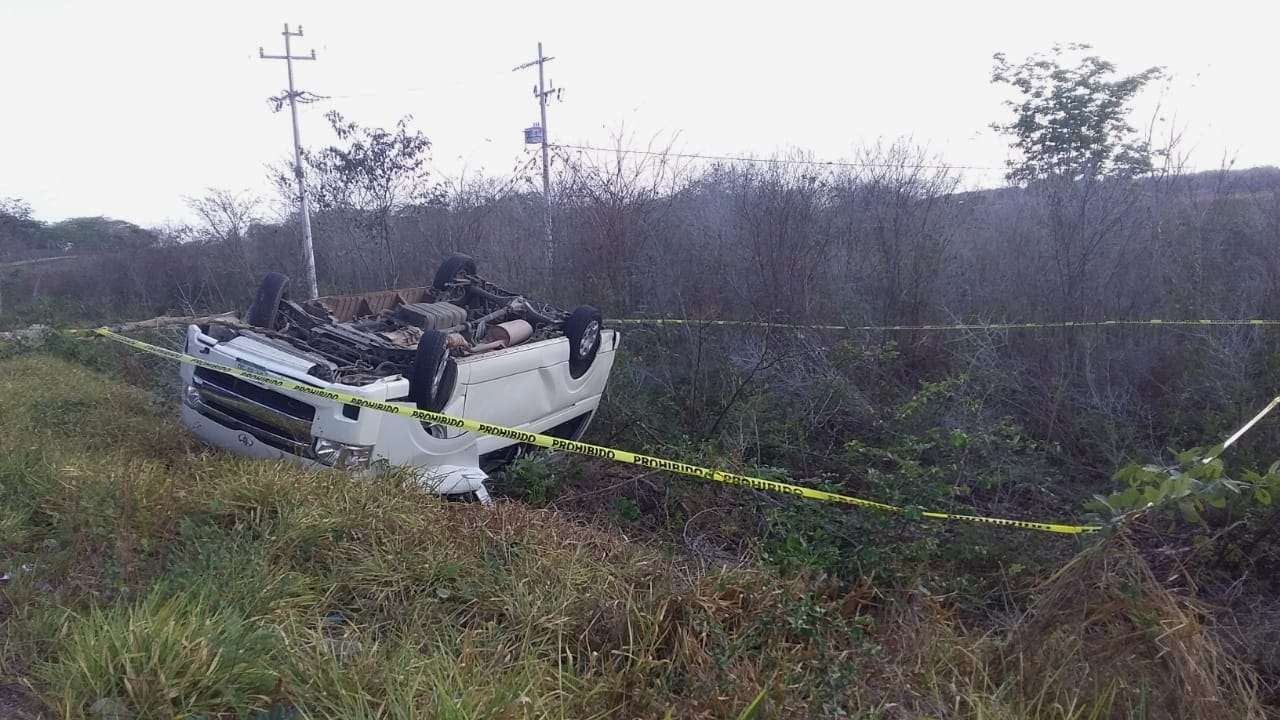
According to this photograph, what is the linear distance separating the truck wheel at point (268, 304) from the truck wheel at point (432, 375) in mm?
1344

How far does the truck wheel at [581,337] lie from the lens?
5.77 m

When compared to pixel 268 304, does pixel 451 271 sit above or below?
above

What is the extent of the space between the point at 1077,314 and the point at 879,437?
250cm

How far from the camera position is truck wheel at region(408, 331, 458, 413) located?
4.46 meters

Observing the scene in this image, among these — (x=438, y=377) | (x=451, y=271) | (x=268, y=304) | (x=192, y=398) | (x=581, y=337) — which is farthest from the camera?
(x=451, y=271)

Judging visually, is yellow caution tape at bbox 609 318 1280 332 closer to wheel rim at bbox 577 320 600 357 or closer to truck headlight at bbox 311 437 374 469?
wheel rim at bbox 577 320 600 357

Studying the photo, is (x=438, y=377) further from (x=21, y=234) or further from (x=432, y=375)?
(x=21, y=234)

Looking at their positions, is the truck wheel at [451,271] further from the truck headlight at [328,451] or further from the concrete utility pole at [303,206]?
the concrete utility pole at [303,206]

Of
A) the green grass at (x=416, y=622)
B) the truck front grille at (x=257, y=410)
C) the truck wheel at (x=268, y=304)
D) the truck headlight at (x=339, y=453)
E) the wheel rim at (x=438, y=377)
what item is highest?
the truck wheel at (x=268, y=304)

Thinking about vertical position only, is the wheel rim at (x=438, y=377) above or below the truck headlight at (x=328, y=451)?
above

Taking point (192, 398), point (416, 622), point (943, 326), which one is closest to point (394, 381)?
point (192, 398)

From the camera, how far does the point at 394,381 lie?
14.5 ft

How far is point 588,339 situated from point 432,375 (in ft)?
5.25

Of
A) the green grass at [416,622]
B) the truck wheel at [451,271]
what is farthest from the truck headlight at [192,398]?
the truck wheel at [451,271]
